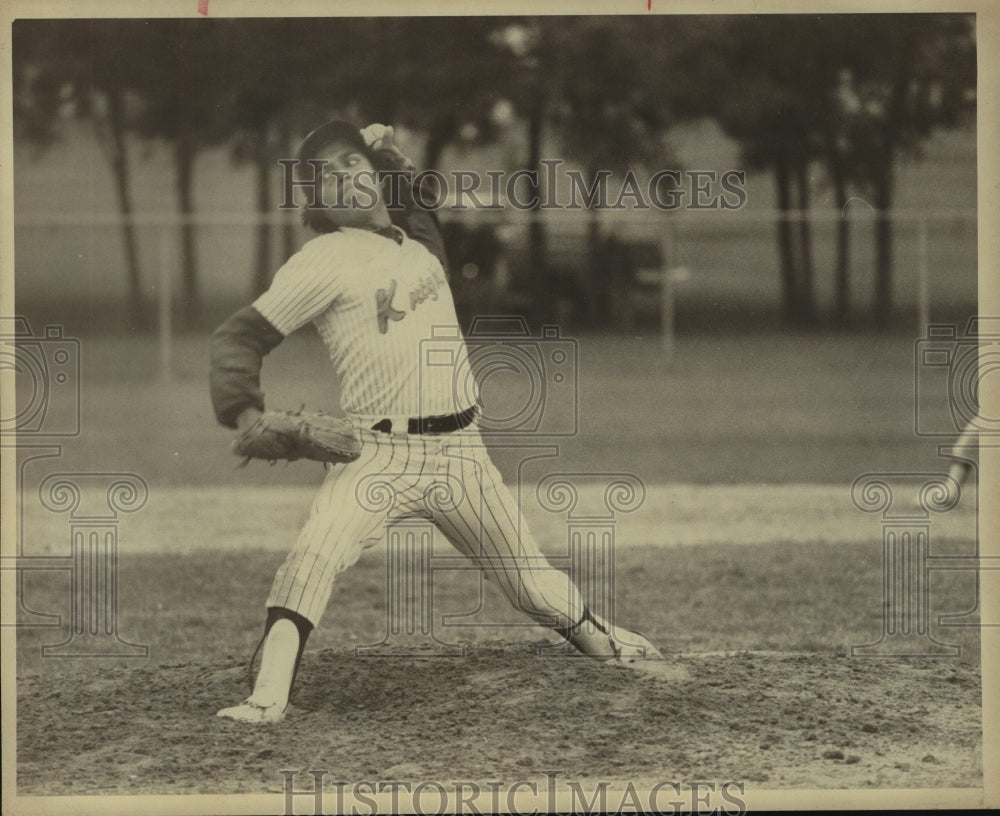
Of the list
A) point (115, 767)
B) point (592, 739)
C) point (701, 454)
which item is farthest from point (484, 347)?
point (701, 454)

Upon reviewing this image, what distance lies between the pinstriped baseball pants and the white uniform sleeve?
47 cm

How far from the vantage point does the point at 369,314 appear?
5.66 meters

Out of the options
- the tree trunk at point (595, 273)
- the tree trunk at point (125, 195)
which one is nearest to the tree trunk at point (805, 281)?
the tree trunk at point (595, 273)

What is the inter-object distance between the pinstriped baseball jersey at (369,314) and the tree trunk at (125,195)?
5.18 ft

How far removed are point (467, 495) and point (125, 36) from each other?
243 centimetres

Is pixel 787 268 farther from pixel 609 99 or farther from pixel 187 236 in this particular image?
pixel 187 236

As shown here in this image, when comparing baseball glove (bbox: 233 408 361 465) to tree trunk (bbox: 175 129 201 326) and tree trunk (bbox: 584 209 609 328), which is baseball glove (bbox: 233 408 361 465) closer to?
tree trunk (bbox: 175 129 201 326)

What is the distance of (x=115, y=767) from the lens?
5.34 meters

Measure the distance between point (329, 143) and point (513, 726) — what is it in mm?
2449

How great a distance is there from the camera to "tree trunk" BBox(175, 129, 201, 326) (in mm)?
9648

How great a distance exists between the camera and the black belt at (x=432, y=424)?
5680 mm

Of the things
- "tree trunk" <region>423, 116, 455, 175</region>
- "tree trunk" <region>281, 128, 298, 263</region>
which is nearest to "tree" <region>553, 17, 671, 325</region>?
"tree trunk" <region>423, 116, 455, 175</region>

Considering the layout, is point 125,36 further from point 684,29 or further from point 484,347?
point 684,29

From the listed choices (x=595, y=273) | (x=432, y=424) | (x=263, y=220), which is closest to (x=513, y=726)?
(x=432, y=424)
